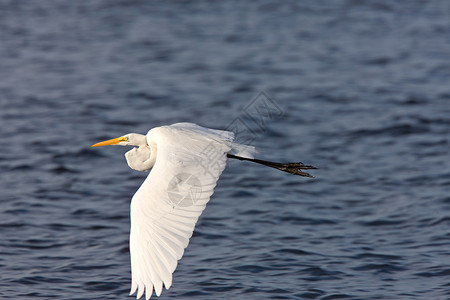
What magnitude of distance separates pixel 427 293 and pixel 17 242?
3.45 m

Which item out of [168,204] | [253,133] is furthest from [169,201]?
[253,133]

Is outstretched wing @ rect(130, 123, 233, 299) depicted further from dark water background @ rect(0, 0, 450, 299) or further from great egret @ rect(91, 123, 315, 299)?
dark water background @ rect(0, 0, 450, 299)

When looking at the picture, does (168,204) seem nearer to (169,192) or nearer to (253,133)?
(169,192)

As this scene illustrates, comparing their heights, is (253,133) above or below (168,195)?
below

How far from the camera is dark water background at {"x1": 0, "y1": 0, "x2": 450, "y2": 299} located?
239 inches

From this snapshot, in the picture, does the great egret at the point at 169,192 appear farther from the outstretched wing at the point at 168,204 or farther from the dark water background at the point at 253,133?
the dark water background at the point at 253,133

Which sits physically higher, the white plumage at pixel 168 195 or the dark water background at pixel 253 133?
the white plumage at pixel 168 195

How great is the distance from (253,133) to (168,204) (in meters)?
4.16

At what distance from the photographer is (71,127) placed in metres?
9.99

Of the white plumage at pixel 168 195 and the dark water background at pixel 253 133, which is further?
the dark water background at pixel 253 133

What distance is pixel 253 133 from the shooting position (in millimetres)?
8469

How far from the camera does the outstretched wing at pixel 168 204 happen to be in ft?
13.4

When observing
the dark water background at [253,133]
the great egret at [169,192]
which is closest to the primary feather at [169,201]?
the great egret at [169,192]

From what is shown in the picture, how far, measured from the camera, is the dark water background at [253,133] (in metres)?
6.06
